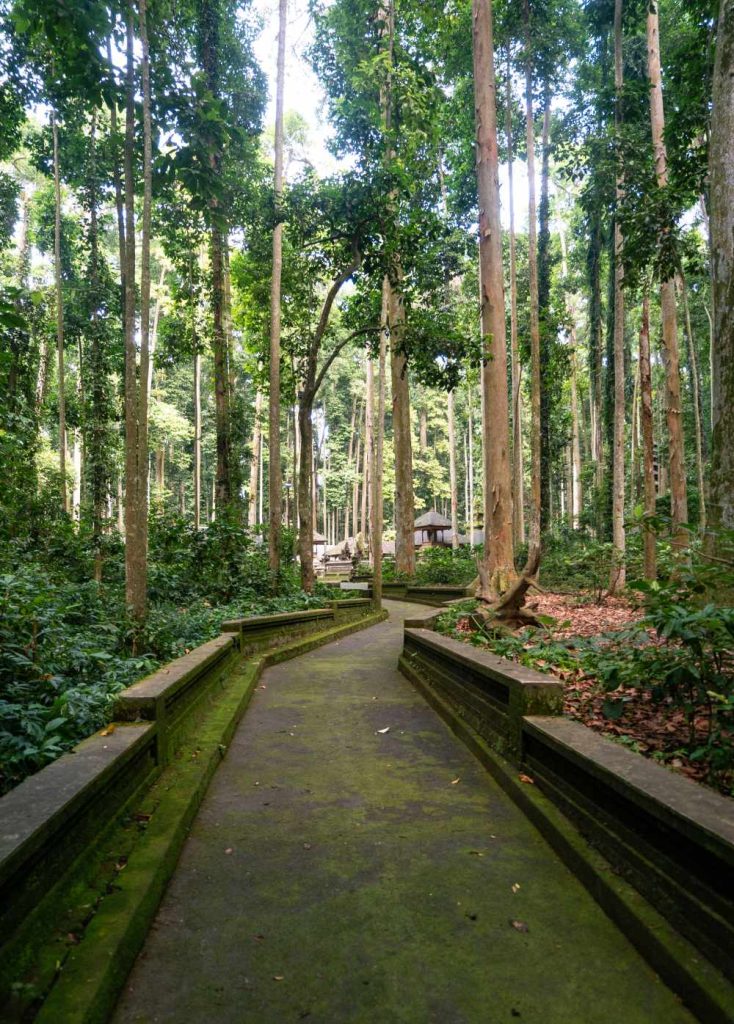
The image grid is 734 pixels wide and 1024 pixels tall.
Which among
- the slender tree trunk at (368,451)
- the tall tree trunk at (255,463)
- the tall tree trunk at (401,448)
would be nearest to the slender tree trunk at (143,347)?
the tall tree trunk at (401,448)

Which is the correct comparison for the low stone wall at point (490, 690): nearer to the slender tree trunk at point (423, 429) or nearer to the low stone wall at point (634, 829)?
the low stone wall at point (634, 829)

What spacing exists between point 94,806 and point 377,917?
122cm

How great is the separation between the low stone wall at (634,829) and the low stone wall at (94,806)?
178cm

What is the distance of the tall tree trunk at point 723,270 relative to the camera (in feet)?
13.0

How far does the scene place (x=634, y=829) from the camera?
2359 millimetres

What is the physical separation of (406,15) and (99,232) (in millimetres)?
9773

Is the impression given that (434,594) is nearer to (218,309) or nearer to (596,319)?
(218,309)

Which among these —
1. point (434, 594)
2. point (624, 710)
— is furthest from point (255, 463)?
point (624, 710)

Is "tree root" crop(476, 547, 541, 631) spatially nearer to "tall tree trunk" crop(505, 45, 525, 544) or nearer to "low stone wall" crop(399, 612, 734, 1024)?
"low stone wall" crop(399, 612, 734, 1024)

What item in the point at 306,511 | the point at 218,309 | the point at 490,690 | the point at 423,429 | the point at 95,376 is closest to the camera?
the point at 490,690

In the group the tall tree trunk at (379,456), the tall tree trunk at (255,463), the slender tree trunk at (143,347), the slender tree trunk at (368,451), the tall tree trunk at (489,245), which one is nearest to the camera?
the slender tree trunk at (143,347)

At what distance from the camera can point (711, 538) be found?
408 cm

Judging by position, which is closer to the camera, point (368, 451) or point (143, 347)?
point (143, 347)

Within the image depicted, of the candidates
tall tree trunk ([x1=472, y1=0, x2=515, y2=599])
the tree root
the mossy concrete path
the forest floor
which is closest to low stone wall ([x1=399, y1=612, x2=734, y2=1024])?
the mossy concrete path
